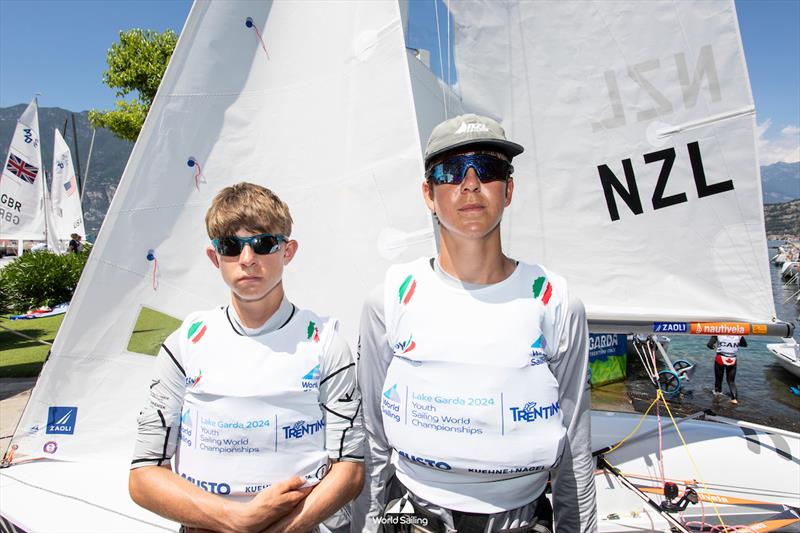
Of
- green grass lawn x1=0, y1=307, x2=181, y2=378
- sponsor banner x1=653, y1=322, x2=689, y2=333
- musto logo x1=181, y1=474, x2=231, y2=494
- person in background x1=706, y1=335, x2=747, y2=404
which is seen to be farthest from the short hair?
person in background x1=706, y1=335, x2=747, y2=404

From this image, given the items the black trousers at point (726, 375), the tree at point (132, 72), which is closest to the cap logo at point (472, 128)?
the black trousers at point (726, 375)

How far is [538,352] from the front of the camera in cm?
156

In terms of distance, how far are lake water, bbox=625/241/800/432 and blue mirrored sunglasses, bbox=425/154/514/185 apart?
9037mm

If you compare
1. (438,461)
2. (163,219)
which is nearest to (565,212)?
(438,461)

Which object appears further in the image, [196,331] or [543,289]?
[196,331]

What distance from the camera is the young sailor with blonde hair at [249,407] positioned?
5.39ft

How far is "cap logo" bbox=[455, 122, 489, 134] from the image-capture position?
1.63m

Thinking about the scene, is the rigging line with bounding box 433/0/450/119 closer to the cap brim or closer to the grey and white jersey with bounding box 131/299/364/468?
the cap brim

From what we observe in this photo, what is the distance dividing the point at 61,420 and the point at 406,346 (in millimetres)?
2817

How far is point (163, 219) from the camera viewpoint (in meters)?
3.14

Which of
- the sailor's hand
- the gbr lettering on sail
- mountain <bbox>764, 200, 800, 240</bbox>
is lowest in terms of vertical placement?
the sailor's hand

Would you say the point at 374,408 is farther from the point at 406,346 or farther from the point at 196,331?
the point at 196,331

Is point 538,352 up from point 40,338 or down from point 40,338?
down

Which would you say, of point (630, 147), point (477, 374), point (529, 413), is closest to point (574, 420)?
point (529, 413)
